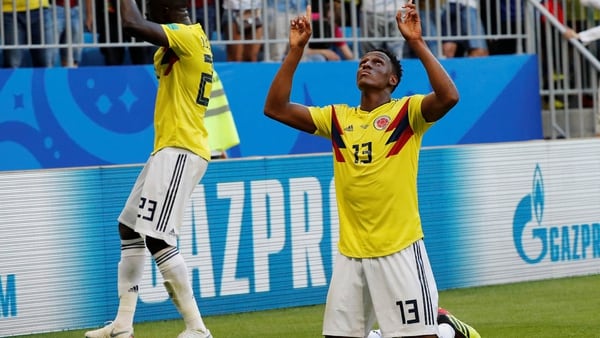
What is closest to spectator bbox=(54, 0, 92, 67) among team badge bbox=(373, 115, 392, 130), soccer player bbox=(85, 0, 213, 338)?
soccer player bbox=(85, 0, 213, 338)

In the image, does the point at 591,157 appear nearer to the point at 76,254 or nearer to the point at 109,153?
the point at 109,153

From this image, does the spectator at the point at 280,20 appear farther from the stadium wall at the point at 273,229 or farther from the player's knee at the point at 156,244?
the player's knee at the point at 156,244

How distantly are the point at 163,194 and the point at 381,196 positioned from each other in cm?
217

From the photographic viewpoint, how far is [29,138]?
1220 centimetres

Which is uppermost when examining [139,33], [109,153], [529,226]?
[139,33]

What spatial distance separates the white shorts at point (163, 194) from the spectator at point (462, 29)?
6504 mm

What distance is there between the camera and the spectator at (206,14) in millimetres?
13312

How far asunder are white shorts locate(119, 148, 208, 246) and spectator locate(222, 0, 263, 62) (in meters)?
4.88

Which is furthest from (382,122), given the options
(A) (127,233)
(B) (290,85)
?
(A) (127,233)

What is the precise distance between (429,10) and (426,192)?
3067 mm

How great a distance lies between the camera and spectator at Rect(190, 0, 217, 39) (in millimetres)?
13312

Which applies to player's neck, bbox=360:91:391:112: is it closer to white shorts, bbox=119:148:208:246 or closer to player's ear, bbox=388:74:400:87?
player's ear, bbox=388:74:400:87

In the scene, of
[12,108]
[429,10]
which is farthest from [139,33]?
[429,10]

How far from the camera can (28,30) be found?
12422 millimetres
